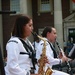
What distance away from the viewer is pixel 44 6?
40.1 m

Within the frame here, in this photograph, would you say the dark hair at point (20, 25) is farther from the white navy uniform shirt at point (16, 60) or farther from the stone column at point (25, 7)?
the stone column at point (25, 7)

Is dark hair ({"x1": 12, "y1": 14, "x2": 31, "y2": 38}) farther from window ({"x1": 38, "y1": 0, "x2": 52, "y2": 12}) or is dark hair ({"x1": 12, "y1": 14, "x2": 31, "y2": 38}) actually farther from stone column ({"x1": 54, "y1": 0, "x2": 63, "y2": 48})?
window ({"x1": 38, "y1": 0, "x2": 52, "y2": 12})

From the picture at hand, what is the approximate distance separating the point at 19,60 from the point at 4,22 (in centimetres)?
3611

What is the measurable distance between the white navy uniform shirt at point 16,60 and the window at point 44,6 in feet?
115

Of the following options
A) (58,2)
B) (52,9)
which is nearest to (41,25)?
(52,9)

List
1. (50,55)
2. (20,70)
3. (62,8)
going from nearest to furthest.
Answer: (20,70) → (50,55) → (62,8)

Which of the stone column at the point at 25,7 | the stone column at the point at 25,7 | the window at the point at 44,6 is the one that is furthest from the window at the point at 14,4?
the window at the point at 44,6

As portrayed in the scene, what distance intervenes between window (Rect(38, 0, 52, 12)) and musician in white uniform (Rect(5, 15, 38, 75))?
115 ft

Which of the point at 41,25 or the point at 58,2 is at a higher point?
the point at 58,2

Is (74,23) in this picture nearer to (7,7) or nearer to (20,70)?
(7,7)

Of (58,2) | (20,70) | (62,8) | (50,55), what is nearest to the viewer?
(20,70)

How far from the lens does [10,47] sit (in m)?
4.25

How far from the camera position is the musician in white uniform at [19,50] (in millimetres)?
4234

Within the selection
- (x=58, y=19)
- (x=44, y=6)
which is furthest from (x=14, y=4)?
(x=58, y=19)
